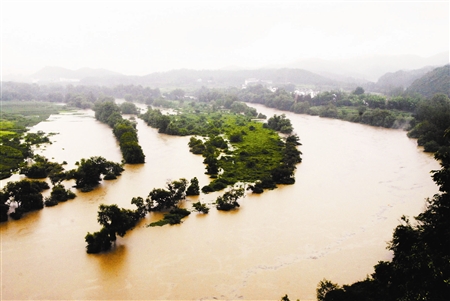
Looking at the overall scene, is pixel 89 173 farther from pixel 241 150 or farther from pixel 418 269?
pixel 418 269

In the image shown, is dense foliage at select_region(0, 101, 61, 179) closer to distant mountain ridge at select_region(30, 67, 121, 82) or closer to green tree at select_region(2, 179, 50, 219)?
green tree at select_region(2, 179, 50, 219)

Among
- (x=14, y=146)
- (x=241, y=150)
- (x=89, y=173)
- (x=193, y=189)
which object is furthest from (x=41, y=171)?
(x=241, y=150)

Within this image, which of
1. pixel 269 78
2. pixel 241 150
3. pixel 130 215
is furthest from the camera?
pixel 269 78

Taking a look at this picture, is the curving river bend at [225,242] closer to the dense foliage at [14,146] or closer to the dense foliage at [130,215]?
the dense foliage at [130,215]

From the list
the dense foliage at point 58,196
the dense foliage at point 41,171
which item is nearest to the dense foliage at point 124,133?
the dense foliage at point 41,171

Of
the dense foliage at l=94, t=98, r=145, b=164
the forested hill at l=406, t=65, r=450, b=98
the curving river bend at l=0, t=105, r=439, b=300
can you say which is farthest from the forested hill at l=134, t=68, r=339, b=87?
the curving river bend at l=0, t=105, r=439, b=300

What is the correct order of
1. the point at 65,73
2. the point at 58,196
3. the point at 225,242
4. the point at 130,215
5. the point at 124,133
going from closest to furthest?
the point at 225,242
the point at 130,215
the point at 58,196
the point at 124,133
the point at 65,73
